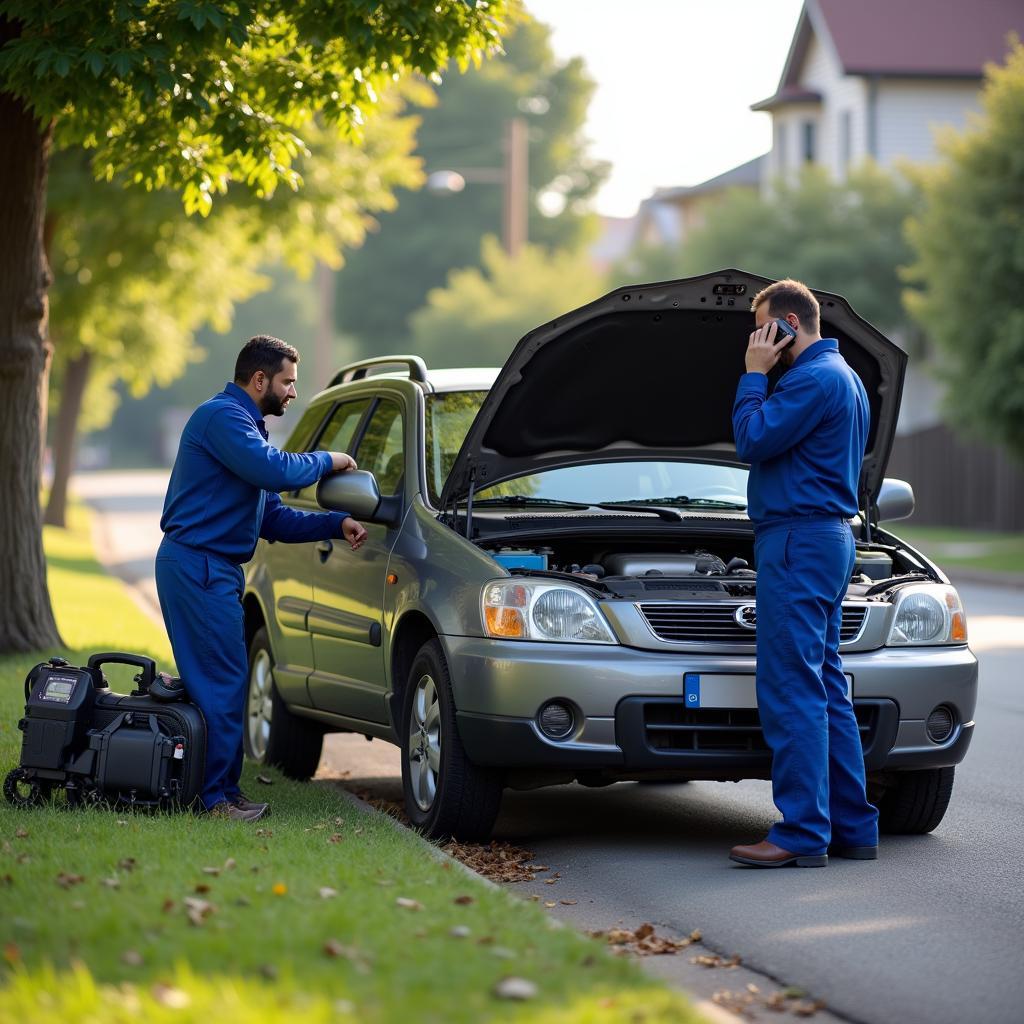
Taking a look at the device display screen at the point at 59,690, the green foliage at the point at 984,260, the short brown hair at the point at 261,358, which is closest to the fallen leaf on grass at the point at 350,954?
the device display screen at the point at 59,690

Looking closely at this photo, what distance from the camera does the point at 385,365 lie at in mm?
8930

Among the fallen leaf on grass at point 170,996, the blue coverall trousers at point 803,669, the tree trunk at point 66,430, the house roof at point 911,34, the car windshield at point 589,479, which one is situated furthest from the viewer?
the house roof at point 911,34

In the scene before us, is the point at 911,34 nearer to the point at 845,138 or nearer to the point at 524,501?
the point at 845,138

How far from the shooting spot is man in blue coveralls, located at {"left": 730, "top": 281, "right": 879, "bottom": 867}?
6633 millimetres

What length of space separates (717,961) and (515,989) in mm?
1209

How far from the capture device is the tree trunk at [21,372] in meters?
12.3

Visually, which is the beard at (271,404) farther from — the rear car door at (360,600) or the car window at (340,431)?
the car window at (340,431)

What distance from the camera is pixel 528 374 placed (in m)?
7.43

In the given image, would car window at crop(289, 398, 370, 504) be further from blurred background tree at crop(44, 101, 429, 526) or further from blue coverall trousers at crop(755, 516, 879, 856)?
blurred background tree at crop(44, 101, 429, 526)

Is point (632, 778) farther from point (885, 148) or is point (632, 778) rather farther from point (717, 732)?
point (885, 148)

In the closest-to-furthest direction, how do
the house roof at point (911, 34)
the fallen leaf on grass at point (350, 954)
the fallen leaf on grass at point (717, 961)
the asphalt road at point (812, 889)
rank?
the fallen leaf on grass at point (350, 954)
the asphalt road at point (812, 889)
the fallen leaf on grass at point (717, 961)
the house roof at point (911, 34)

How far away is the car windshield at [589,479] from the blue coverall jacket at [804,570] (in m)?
1.36

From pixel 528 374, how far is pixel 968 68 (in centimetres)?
3974

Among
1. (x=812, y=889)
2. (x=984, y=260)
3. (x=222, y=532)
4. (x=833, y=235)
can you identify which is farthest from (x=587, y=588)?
(x=833, y=235)
